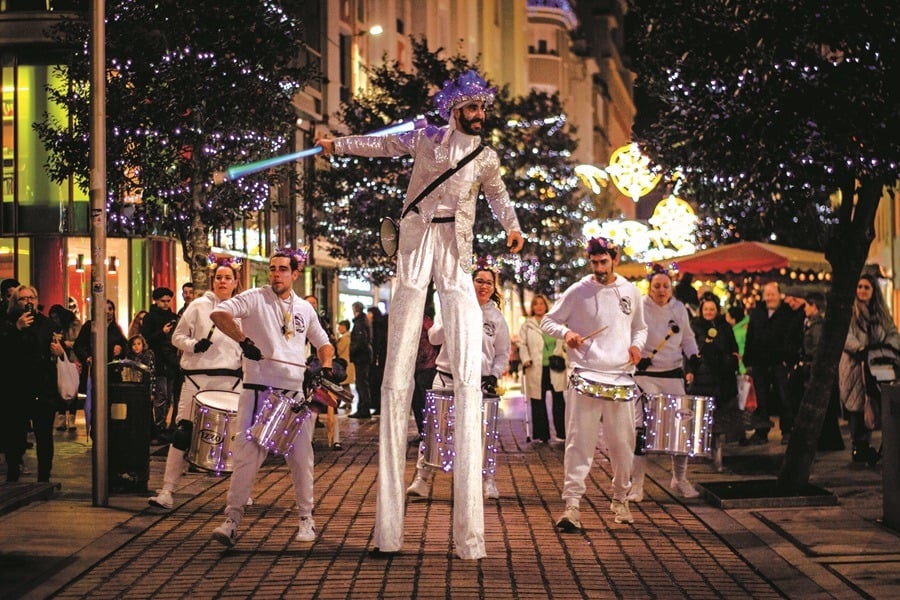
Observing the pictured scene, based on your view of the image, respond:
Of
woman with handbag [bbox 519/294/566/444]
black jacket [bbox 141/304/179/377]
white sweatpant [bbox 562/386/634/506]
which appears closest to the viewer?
white sweatpant [bbox 562/386/634/506]

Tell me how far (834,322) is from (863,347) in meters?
2.96

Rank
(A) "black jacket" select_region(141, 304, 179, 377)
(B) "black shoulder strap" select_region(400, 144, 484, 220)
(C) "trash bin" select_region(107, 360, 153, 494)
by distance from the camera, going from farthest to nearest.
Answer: (A) "black jacket" select_region(141, 304, 179, 377)
(C) "trash bin" select_region(107, 360, 153, 494)
(B) "black shoulder strap" select_region(400, 144, 484, 220)

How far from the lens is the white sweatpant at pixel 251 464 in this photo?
9969mm

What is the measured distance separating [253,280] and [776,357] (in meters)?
22.5

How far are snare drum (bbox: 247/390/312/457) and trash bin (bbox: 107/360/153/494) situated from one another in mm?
3386

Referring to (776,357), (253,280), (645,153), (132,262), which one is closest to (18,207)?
(132,262)

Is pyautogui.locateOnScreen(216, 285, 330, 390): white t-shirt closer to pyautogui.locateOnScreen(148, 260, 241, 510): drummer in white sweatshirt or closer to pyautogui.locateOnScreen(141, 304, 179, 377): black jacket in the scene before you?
pyautogui.locateOnScreen(148, 260, 241, 510): drummer in white sweatshirt

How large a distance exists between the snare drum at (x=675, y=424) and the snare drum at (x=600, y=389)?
1.28 meters

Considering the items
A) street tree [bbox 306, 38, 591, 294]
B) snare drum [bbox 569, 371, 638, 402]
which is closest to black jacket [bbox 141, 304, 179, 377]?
snare drum [bbox 569, 371, 638, 402]

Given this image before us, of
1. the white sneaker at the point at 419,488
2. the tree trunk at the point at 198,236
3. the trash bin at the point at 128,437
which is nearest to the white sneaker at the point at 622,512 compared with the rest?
the white sneaker at the point at 419,488

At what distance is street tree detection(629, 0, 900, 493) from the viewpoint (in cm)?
1136

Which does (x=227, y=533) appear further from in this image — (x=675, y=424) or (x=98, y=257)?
(x=675, y=424)

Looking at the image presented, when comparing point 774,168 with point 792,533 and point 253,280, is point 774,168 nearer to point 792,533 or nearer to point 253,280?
point 792,533

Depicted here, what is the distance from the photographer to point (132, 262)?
32344 mm
